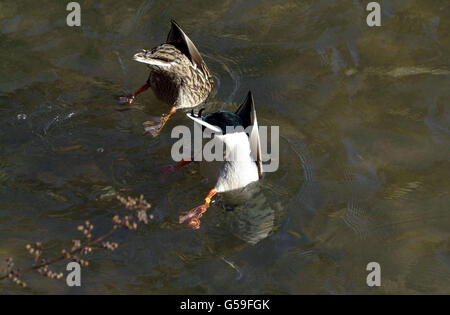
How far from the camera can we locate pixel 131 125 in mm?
7332

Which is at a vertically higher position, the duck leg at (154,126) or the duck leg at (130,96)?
the duck leg at (130,96)

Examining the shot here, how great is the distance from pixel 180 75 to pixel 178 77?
36 millimetres

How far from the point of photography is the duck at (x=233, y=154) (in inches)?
246

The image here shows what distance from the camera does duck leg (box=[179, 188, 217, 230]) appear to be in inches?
247

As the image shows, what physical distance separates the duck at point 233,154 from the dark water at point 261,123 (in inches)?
5.7

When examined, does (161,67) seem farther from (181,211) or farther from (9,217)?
(9,217)

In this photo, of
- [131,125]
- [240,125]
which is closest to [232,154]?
[240,125]

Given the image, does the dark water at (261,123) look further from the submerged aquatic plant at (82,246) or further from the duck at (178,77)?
the submerged aquatic plant at (82,246)

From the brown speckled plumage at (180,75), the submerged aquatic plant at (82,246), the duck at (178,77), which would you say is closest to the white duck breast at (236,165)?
the submerged aquatic plant at (82,246)

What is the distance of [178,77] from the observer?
752cm

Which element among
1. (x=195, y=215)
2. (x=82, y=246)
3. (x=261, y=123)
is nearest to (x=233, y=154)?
(x=195, y=215)

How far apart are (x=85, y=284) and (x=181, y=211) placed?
119cm

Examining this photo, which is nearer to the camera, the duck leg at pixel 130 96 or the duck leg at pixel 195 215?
the duck leg at pixel 195 215

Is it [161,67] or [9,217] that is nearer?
[9,217]
